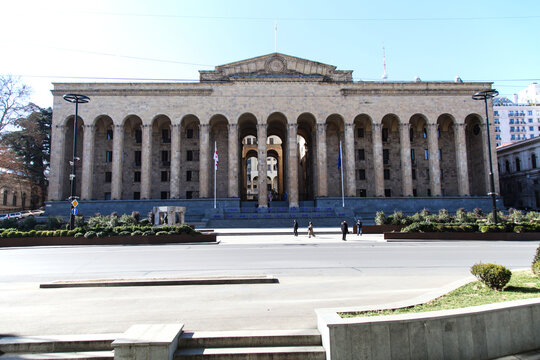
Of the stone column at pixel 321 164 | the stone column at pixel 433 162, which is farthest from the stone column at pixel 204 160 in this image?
the stone column at pixel 433 162

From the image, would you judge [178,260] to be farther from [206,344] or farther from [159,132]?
[159,132]

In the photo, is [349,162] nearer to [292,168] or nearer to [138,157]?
[292,168]

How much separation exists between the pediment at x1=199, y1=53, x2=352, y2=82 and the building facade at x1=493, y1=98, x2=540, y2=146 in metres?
61.6

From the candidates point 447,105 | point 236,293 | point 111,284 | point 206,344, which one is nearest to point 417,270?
point 236,293

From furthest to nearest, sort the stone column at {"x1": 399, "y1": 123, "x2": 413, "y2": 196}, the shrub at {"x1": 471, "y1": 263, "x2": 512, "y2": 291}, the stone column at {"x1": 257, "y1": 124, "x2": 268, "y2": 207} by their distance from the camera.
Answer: the stone column at {"x1": 399, "y1": 123, "x2": 413, "y2": 196}
the stone column at {"x1": 257, "y1": 124, "x2": 268, "y2": 207}
the shrub at {"x1": 471, "y1": 263, "x2": 512, "y2": 291}

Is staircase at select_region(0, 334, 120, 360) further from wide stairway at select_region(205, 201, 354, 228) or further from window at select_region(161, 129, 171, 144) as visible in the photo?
window at select_region(161, 129, 171, 144)

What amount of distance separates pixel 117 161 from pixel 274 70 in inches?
864

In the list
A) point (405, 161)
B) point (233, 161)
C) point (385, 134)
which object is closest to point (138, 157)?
point (233, 161)

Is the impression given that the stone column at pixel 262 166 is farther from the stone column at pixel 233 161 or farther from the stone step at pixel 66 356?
the stone step at pixel 66 356

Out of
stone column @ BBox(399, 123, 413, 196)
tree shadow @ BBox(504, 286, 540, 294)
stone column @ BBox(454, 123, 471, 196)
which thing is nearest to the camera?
tree shadow @ BBox(504, 286, 540, 294)

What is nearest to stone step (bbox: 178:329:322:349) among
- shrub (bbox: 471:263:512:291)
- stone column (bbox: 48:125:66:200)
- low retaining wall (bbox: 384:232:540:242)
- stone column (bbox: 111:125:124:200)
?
shrub (bbox: 471:263:512:291)

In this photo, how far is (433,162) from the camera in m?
41.5

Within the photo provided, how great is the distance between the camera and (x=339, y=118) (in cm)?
4350

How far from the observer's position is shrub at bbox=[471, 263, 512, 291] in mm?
6441
